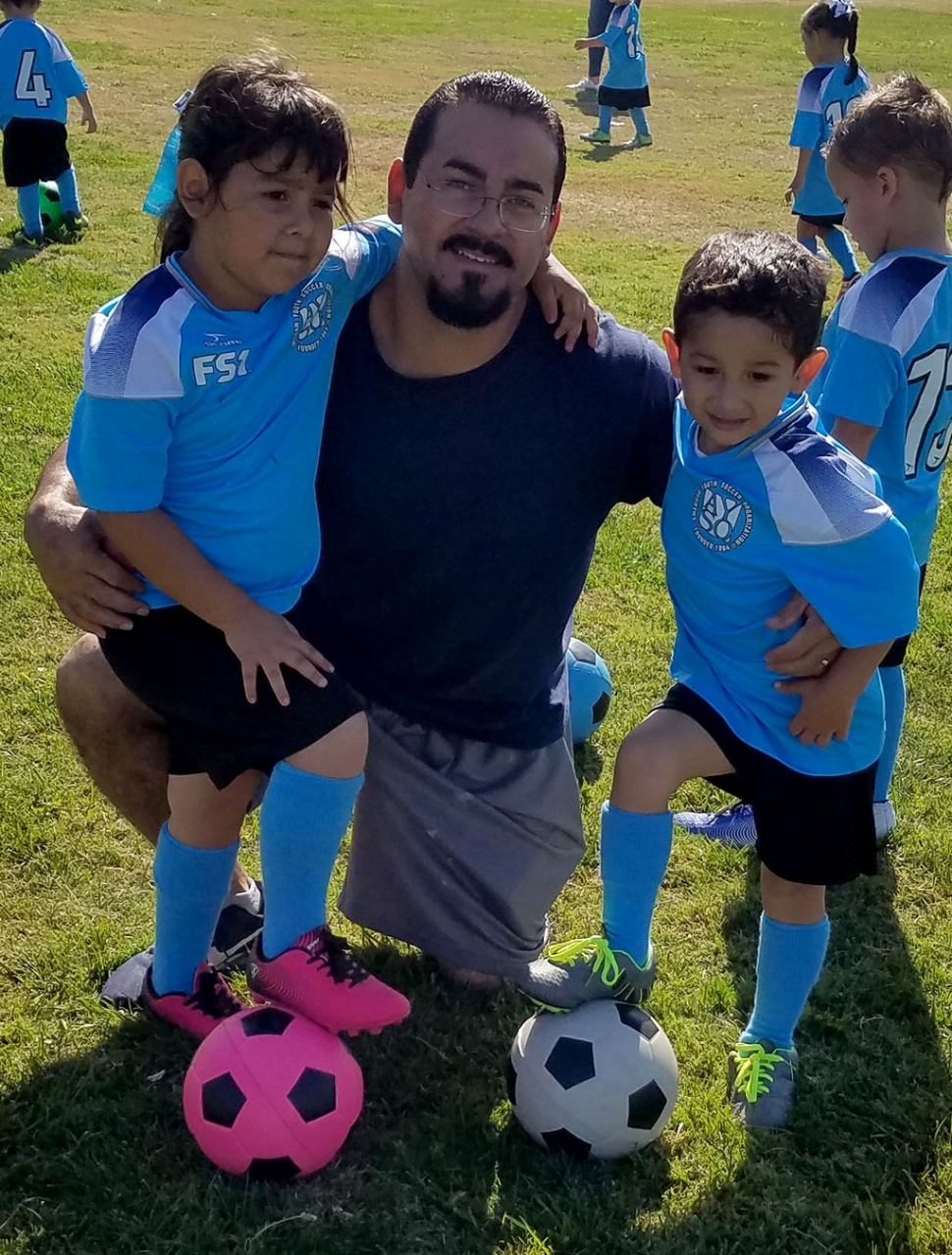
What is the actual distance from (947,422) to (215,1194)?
2.68 metres

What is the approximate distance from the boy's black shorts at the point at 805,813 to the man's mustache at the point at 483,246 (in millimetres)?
1052

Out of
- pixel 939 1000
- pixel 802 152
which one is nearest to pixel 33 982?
pixel 939 1000

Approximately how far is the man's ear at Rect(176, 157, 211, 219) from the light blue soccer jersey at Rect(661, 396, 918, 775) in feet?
3.58

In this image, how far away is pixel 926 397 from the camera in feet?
11.4

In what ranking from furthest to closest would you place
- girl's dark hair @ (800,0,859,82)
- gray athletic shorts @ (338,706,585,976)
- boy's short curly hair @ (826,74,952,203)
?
1. girl's dark hair @ (800,0,859,82)
2. boy's short curly hair @ (826,74,952,203)
3. gray athletic shorts @ (338,706,585,976)

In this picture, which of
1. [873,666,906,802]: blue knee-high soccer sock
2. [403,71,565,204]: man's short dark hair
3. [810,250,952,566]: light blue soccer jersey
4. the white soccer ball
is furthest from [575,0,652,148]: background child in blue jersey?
the white soccer ball

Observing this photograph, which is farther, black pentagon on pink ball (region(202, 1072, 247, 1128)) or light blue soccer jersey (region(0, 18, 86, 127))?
light blue soccer jersey (region(0, 18, 86, 127))

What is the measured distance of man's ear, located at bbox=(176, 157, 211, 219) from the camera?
2.49m

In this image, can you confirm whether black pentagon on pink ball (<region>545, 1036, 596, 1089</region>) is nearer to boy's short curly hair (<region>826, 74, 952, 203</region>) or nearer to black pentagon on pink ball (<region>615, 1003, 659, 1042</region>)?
black pentagon on pink ball (<region>615, 1003, 659, 1042</region>)

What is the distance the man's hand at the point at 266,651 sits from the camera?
100 inches

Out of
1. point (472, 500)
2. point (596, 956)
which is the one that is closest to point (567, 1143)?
point (596, 956)

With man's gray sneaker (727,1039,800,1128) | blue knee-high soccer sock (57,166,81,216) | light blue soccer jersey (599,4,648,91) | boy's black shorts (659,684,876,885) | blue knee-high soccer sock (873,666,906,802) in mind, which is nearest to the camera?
boy's black shorts (659,684,876,885)

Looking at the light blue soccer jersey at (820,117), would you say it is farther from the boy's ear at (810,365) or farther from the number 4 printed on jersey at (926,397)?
the boy's ear at (810,365)

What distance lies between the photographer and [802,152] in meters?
9.19
